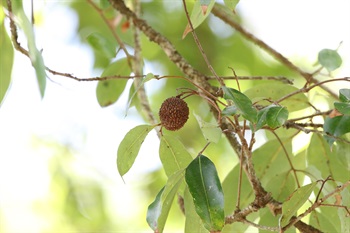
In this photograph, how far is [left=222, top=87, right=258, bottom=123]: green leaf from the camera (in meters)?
0.70

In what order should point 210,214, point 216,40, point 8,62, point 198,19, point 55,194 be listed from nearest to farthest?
point 210,214 → point 198,19 → point 8,62 → point 216,40 → point 55,194

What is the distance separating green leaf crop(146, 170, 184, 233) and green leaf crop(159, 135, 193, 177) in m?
0.09

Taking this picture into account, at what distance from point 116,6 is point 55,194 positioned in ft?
2.45

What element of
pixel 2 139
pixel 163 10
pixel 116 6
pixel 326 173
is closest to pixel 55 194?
pixel 2 139

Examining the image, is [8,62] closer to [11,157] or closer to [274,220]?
[274,220]

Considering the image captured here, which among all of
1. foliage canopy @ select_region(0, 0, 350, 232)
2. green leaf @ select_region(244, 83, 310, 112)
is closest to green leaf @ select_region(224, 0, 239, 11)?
foliage canopy @ select_region(0, 0, 350, 232)

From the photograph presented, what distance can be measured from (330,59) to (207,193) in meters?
0.33

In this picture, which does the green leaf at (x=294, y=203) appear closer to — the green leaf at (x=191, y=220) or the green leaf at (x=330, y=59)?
the green leaf at (x=191, y=220)

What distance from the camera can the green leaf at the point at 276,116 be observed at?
28.9 inches

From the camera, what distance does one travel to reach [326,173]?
1.00 metres

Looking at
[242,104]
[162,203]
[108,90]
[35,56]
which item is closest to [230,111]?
[242,104]

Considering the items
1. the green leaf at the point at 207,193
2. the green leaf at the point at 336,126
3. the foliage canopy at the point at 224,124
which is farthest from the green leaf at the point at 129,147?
the green leaf at the point at 336,126

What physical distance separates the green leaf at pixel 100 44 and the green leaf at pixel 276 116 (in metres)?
0.40

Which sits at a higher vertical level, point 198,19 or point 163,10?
point 163,10
